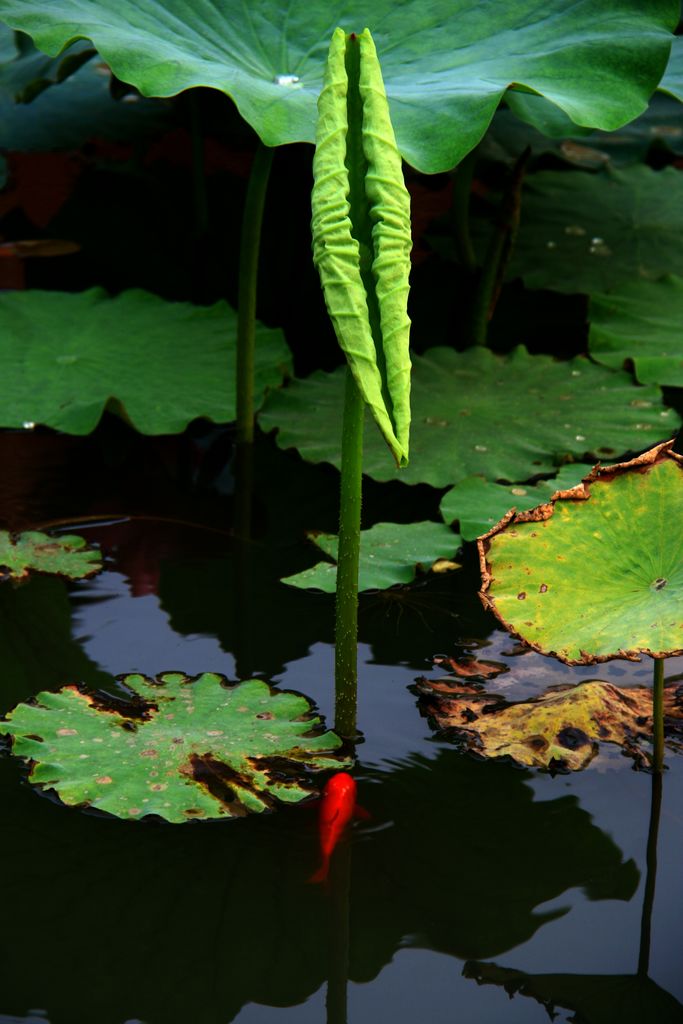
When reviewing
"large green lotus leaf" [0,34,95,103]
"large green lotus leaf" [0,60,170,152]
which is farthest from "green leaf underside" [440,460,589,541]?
"large green lotus leaf" [0,60,170,152]

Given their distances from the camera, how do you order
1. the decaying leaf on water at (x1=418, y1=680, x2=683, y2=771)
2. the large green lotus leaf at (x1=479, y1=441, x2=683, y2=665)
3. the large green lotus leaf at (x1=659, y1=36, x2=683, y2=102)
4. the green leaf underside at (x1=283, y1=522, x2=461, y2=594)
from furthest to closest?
the large green lotus leaf at (x1=659, y1=36, x2=683, y2=102)
the green leaf underside at (x1=283, y1=522, x2=461, y2=594)
the decaying leaf on water at (x1=418, y1=680, x2=683, y2=771)
the large green lotus leaf at (x1=479, y1=441, x2=683, y2=665)

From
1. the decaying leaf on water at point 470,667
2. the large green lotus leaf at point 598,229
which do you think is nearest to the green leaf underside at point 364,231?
the decaying leaf on water at point 470,667

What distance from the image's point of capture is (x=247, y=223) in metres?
1.85

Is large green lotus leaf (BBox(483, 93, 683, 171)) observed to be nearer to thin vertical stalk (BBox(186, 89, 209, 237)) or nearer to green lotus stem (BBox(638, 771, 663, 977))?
thin vertical stalk (BBox(186, 89, 209, 237))

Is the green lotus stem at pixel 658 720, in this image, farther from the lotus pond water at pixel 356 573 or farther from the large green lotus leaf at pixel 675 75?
the large green lotus leaf at pixel 675 75

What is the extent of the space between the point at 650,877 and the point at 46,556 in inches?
36.2

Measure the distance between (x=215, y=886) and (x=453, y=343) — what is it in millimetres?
1761

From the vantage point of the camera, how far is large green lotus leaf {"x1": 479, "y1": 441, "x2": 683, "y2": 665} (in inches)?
39.0

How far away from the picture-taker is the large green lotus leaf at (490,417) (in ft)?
5.97

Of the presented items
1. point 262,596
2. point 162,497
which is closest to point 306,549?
point 262,596

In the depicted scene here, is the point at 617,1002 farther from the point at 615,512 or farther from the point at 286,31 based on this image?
the point at 286,31

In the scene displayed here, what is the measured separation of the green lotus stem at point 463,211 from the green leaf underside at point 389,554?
1069 mm

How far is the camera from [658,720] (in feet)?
3.61

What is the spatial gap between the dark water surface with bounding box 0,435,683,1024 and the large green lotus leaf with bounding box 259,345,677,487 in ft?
1.49
